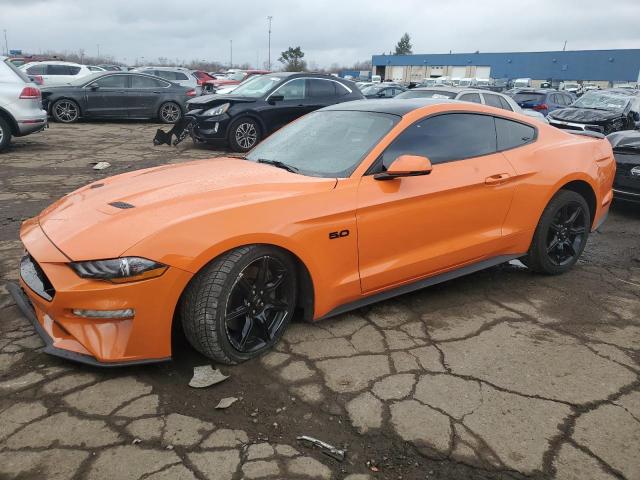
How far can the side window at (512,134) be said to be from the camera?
3.94m

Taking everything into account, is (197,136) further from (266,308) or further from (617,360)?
(617,360)

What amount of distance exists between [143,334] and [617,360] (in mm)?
2696

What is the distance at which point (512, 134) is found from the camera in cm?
402

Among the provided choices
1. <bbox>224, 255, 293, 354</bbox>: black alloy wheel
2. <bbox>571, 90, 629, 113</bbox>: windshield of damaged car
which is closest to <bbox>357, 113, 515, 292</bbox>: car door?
<bbox>224, 255, 293, 354</bbox>: black alloy wheel

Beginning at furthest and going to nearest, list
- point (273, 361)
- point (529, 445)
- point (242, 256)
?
point (273, 361) → point (242, 256) → point (529, 445)

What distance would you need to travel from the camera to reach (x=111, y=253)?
2.49 metres

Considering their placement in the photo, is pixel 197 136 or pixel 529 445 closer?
pixel 529 445

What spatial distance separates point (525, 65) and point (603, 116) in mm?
65751

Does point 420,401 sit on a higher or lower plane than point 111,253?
lower

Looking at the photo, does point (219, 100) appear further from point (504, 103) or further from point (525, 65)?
point (525, 65)

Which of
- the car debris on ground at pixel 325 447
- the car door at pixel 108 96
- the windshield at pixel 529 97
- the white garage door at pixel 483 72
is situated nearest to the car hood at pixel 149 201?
the car debris on ground at pixel 325 447

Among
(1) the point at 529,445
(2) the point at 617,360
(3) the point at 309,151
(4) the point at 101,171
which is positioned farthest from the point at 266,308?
(4) the point at 101,171

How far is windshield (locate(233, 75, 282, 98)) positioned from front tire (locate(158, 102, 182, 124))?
452 cm

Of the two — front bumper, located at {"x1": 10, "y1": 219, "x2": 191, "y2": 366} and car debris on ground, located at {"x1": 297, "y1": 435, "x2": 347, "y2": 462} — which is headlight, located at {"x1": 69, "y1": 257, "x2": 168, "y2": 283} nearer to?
front bumper, located at {"x1": 10, "y1": 219, "x2": 191, "y2": 366}
